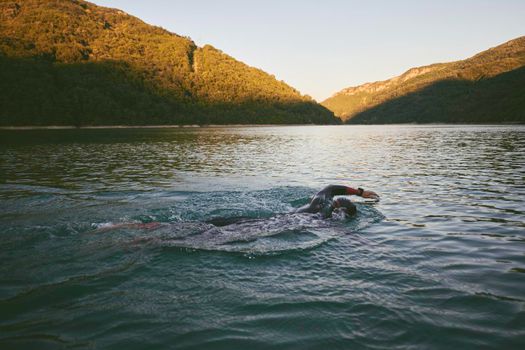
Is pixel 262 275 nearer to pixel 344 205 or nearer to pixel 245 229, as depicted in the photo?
pixel 245 229

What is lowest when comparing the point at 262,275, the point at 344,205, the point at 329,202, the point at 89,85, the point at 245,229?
the point at 262,275

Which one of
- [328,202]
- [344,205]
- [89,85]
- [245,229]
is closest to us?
[245,229]

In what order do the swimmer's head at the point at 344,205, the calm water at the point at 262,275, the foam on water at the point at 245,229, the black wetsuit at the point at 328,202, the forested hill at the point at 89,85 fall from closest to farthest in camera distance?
the calm water at the point at 262,275
the foam on water at the point at 245,229
the black wetsuit at the point at 328,202
the swimmer's head at the point at 344,205
the forested hill at the point at 89,85

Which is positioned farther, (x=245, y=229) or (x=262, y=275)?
(x=245, y=229)

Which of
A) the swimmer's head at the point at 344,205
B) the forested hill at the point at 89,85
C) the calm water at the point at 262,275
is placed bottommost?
the calm water at the point at 262,275

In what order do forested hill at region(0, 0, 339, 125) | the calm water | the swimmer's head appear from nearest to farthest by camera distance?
the calm water, the swimmer's head, forested hill at region(0, 0, 339, 125)

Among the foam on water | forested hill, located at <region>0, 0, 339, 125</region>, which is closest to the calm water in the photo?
the foam on water

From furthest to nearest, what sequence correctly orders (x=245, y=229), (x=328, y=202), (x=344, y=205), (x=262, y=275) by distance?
(x=344, y=205)
(x=328, y=202)
(x=245, y=229)
(x=262, y=275)

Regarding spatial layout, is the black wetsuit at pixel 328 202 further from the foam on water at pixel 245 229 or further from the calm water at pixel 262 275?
the calm water at pixel 262 275

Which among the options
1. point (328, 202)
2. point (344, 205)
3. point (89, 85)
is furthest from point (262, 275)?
point (89, 85)

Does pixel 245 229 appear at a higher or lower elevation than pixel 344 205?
lower

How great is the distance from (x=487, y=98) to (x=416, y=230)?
193389 mm

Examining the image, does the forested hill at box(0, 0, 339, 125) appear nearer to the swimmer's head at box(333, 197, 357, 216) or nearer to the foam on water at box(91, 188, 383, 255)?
the foam on water at box(91, 188, 383, 255)

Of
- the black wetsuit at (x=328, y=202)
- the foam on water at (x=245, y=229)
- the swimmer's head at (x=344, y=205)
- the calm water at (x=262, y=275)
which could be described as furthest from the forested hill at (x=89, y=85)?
the swimmer's head at (x=344, y=205)
